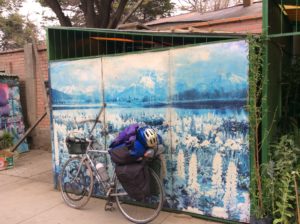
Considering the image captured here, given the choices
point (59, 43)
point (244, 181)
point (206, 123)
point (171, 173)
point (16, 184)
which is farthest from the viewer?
point (16, 184)

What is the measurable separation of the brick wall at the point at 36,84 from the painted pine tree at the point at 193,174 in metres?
5.58

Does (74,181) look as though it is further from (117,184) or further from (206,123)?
(206,123)

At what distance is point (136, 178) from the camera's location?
4145 millimetres

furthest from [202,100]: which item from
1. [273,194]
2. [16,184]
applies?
[16,184]

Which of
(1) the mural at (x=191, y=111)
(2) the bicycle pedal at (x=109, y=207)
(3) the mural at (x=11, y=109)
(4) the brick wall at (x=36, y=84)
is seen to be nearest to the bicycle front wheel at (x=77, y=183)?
(2) the bicycle pedal at (x=109, y=207)

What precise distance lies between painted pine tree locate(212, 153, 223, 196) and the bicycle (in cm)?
68

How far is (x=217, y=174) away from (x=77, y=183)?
2141 mm

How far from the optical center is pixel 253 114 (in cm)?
383

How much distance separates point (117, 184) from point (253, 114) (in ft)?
7.04

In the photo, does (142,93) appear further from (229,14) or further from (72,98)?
(229,14)

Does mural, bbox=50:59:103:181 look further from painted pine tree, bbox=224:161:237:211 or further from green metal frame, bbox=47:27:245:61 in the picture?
painted pine tree, bbox=224:161:237:211

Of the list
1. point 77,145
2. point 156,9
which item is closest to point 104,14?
point 77,145

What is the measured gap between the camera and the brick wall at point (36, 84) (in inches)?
352

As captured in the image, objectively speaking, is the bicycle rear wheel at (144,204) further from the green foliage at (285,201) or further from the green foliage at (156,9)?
the green foliage at (156,9)
